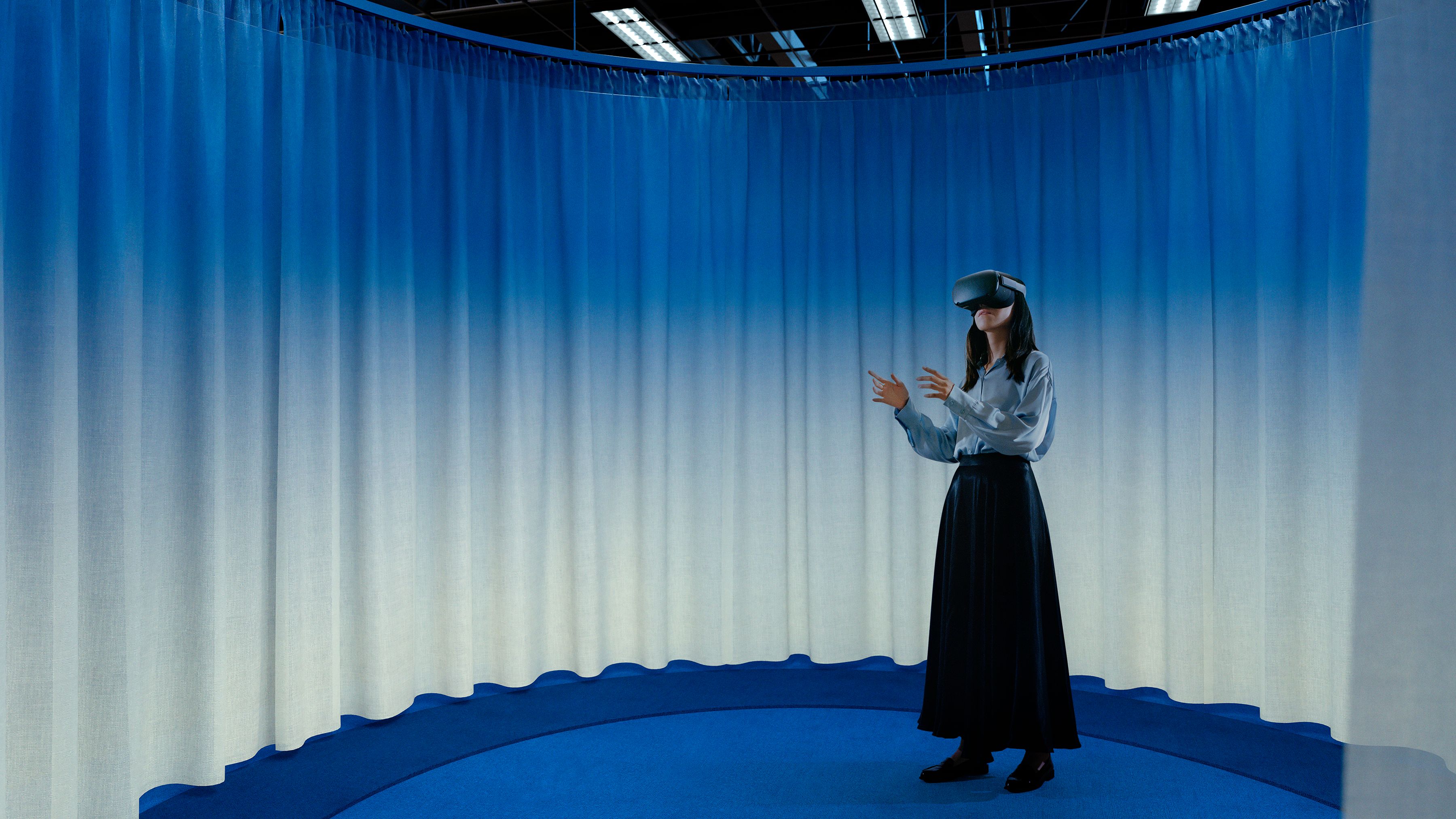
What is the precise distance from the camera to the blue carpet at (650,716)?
243 centimetres

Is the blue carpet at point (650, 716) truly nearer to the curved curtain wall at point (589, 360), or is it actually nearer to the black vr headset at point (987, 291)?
the curved curtain wall at point (589, 360)

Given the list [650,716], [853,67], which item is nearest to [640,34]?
[853,67]

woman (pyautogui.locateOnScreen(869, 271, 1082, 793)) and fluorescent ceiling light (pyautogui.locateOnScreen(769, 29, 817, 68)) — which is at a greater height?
fluorescent ceiling light (pyautogui.locateOnScreen(769, 29, 817, 68))

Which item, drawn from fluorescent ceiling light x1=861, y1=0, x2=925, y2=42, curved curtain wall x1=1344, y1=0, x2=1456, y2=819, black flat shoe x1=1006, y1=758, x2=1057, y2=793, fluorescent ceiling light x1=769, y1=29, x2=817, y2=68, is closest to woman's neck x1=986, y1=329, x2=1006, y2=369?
black flat shoe x1=1006, y1=758, x2=1057, y2=793

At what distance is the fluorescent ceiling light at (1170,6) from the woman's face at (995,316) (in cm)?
237

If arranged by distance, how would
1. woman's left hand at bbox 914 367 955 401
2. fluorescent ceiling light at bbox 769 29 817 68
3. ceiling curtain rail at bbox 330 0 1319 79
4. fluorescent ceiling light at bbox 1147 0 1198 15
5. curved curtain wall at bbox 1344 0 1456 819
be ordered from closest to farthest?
curved curtain wall at bbox 1344 0 1456 819, woman's left hand at bbox 914 367 955 401, ceiling curtain rail at bbox 330 0 1319 79, fluorescent ceiling light at bbox 1147 0 1198 15, fluorescent ceiling light at bbox 769 29 817 68

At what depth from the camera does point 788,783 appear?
8.23 feet

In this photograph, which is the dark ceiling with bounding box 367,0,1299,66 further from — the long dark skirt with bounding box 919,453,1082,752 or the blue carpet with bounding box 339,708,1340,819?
the blue carpet with bounding box 339,708,1340,819

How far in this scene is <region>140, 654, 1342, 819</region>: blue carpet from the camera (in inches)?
95.7

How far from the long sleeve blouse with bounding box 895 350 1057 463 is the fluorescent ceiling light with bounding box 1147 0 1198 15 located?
250 centimetres

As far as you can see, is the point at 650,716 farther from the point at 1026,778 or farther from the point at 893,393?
the point at 893,393

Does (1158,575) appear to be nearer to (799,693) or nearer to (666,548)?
(799,693)

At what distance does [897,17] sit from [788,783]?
334 centimetres

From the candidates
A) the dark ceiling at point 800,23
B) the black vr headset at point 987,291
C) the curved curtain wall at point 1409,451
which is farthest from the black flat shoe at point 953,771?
the dark ceiling at point 800,23
